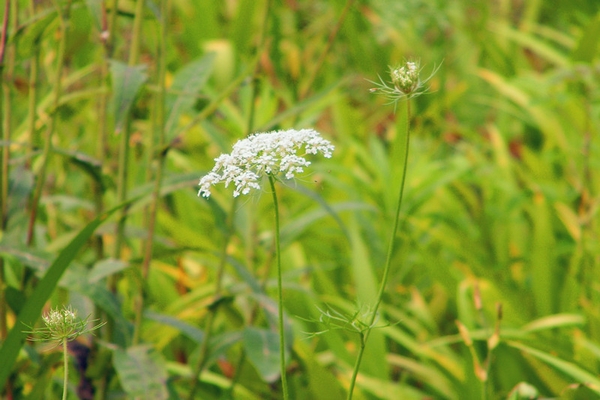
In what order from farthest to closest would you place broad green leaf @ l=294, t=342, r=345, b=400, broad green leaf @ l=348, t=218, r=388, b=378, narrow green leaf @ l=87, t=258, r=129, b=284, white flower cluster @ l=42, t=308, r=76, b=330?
broad green leaf @ l=348, t=218, r=388, b=378 < broad green leaf @ l=294, t=342, r=345, b=400 < narrow green leaf @ l=87, t=258, r=129, b=284 < white flower cluster @ l=42, t=308, r=76, b=330

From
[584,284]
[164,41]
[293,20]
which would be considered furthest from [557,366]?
[293,20]

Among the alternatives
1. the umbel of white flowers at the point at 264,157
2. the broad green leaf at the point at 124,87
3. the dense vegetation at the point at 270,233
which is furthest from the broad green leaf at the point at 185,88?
the umbel of white flowers at the point at 264,157

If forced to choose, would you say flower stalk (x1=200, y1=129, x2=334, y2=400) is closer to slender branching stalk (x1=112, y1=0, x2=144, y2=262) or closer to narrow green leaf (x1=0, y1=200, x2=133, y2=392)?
narrow green leaf (x1=0, y1=200, x2=133, y2=392)

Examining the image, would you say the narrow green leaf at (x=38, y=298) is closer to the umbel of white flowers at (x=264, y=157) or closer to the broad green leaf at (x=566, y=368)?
the umbel of white flowers at (x=264, y=157)

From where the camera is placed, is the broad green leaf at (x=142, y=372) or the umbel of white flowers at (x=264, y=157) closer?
the umbel of white flowers at (x=264, y=157)

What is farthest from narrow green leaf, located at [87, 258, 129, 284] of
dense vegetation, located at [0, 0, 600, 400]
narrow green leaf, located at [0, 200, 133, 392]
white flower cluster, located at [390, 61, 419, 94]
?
white flower cluster, located at [390, 61, 419, 94]

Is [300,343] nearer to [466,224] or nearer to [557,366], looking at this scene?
[557,366]

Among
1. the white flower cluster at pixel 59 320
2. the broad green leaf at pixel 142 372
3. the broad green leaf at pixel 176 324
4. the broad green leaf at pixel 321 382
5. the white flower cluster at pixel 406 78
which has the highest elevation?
the white flower cluster at pixel 406 78
